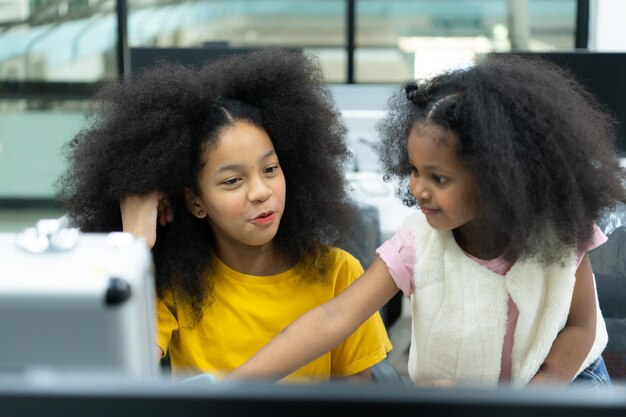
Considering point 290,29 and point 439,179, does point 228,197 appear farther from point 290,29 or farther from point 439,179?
point 290,29

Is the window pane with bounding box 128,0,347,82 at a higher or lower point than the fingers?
higher

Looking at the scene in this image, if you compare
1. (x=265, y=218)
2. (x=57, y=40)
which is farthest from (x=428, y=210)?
(x=57, y=40)

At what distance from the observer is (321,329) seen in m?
1.25

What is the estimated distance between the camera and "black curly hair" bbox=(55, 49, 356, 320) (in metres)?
1.34

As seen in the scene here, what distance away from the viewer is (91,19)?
5.31m

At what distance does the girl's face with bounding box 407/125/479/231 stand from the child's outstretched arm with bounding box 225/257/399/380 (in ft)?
0.45

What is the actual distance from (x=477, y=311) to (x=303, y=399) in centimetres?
84

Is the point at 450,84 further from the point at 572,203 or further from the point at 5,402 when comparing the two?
the point at 5,402

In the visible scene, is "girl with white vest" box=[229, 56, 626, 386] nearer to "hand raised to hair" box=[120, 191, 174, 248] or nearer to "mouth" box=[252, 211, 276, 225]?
"mouth" box=[252, 211, 276, 225]

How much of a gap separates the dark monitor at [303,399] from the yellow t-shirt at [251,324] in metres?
0.87

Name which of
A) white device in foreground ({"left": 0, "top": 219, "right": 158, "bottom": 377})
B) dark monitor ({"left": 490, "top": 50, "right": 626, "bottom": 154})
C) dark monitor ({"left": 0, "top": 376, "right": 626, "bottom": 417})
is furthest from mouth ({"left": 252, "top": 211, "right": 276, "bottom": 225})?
dark monitor ({"left": 490, "top": 50, "right": 626, "bottom": 154})

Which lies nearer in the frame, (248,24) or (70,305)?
(70,305)

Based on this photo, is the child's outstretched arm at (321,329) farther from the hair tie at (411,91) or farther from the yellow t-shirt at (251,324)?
the hair tie at (411,91)

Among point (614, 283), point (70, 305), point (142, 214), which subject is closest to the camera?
point (70, 305)
